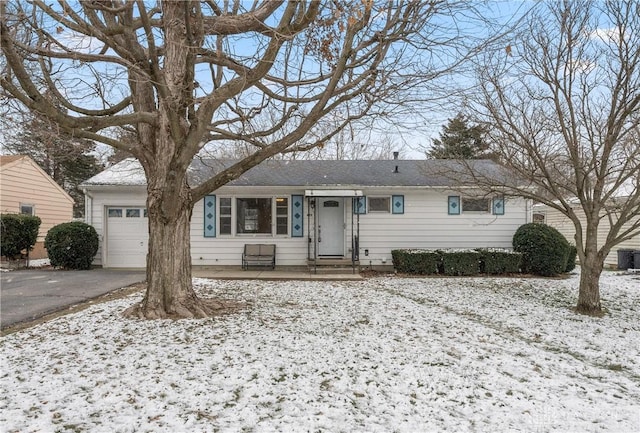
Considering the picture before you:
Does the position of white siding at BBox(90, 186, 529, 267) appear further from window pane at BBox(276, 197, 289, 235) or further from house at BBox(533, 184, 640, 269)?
house at BBox(533, 184, 640, 269)

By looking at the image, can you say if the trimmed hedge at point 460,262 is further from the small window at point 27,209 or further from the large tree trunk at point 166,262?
the small window at point 27,209

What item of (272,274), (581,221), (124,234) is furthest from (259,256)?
(581,221)

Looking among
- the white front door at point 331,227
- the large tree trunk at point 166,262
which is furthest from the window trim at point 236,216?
the large tree trunk at point 166,262

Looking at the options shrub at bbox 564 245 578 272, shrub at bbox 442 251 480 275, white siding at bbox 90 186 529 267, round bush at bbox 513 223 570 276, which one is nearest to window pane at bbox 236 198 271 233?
white siding at bbox 90 186 529 267

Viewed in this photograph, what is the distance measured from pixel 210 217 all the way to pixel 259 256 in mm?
1946

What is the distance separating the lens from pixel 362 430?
2750mm

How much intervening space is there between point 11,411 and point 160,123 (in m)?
4.14

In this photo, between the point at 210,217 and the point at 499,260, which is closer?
the point at 499,260

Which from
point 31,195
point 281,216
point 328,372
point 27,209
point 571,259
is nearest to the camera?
point 328,372

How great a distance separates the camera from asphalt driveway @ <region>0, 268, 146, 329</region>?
6453mm

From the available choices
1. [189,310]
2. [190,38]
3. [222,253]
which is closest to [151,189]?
[189,310]

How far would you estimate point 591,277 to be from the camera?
22.1 ft

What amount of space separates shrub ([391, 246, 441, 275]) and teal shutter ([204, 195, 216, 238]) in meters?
5.70

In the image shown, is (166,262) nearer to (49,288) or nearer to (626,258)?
(49,288)
